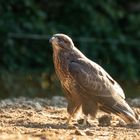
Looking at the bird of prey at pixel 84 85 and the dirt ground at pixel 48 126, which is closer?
the dirt ground at pixel 48 126

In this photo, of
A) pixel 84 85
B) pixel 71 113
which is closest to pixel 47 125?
pixel 71 113

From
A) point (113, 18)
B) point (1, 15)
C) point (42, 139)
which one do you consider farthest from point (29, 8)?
point (42, 139)

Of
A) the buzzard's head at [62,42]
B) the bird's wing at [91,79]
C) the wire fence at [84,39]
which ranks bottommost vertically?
the bird's wing at [91,79]

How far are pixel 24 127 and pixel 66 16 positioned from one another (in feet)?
40.9

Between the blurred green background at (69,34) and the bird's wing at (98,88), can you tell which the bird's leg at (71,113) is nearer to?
the bird's wing at (98,88)

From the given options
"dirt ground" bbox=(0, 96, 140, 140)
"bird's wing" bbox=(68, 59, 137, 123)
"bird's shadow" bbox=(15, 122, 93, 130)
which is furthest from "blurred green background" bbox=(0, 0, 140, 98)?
"bird's shadow" bbox=(15, 122, 93, 130)

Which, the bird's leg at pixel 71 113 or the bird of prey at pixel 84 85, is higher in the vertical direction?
the bird of prey at pixel 84 85

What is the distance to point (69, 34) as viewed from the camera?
21.8 metres

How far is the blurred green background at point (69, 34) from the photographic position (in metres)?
20.8

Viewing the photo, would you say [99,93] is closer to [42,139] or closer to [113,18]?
[42,139]

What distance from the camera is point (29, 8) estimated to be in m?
21.4

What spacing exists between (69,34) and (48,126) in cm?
1140

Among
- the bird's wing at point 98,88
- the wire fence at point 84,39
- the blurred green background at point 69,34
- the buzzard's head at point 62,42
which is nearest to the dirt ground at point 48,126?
the bird's wing at point 98,88

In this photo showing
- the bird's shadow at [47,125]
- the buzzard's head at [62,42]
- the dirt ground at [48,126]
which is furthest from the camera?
the buzzard's head at [62,42]
